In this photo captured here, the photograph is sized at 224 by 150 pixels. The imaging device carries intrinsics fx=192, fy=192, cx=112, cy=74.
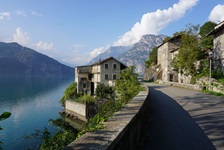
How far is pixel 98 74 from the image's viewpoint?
56781mm

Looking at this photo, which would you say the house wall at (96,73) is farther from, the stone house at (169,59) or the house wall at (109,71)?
the stone house at (169,59)

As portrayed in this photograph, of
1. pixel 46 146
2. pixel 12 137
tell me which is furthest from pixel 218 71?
pixel 12 137

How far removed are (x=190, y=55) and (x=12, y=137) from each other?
34.3 m

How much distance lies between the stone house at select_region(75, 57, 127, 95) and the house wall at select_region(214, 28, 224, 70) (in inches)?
1071

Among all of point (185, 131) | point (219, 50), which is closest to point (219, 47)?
point (219, 50)

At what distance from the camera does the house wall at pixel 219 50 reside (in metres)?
28.4

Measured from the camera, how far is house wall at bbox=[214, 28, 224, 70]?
28.4 m

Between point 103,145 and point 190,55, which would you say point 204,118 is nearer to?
point 103,145

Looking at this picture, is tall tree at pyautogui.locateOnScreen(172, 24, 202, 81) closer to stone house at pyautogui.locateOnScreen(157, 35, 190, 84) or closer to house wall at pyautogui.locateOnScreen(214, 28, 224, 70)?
house wall at pyautogui.locateOnScreen(214, 28, 224, 70)

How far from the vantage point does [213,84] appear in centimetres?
2269

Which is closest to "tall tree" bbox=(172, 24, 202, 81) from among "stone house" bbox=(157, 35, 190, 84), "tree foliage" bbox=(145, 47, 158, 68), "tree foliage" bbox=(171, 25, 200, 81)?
"tree foliage" bbox=(171, 25, 200, 81)

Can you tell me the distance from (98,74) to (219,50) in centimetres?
3436

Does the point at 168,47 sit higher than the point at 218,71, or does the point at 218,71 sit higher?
the point at 168,47

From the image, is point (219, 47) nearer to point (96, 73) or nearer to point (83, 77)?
point (96, 73)
